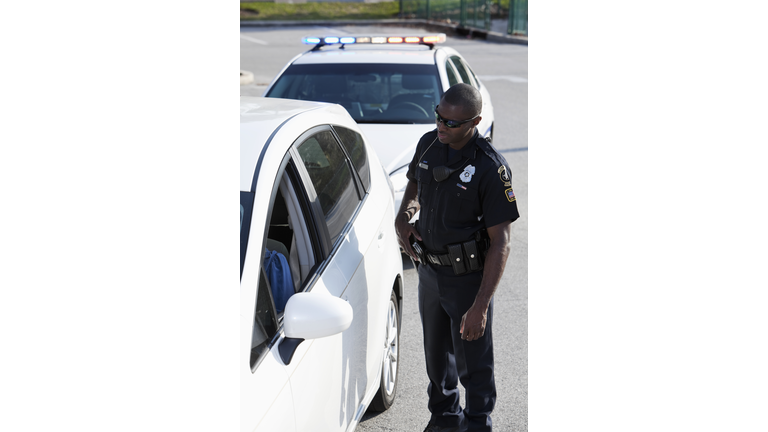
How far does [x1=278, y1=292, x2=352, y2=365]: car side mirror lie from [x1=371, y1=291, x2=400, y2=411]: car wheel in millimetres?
1233

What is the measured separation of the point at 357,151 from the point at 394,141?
2.28m

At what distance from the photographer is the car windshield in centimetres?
634

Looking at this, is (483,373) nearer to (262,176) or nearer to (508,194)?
(508,194)

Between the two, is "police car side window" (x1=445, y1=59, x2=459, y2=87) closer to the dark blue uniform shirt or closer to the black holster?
the dark blue uniform shirt

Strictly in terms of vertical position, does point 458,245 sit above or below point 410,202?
below

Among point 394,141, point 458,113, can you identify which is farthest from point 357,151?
point 394,141

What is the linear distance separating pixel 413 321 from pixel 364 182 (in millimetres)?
1481

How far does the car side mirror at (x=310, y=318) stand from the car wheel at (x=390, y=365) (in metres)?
1.23

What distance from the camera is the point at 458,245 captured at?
2826mm

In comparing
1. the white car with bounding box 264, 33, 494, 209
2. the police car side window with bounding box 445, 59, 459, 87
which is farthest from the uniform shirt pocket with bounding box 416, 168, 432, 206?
the police car side window with bounding box 445, 59, 459, 87

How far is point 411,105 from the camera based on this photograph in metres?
6.37

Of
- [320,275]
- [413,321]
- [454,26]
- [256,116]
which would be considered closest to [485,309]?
[320,275]

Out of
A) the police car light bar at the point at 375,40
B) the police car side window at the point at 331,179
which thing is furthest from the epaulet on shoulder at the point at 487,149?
the police car light bar at the point at 375,40

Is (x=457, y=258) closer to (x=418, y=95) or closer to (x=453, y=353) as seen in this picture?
(x=453, y=353)
